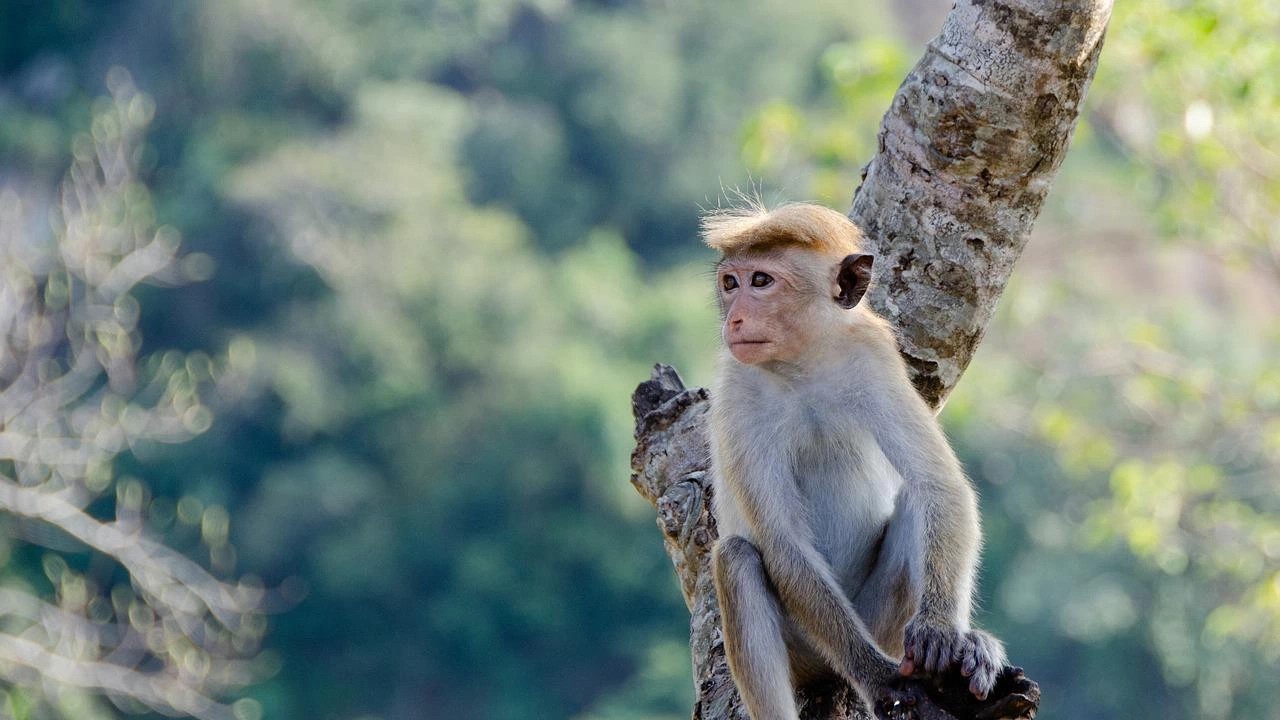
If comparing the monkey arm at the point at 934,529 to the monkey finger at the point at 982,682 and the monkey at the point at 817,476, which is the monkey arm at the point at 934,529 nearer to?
the monkey at the point at 817,476

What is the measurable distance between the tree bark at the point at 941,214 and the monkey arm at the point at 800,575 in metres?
0.27

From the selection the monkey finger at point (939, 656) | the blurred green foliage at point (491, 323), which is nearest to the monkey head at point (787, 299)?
the monkey finger at point (939, 656)

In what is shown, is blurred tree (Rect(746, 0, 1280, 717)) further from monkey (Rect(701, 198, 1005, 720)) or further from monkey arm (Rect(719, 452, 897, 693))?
monkey arm (Rect(719, 452, 897, 693))

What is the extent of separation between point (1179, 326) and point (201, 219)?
27437 millimetres

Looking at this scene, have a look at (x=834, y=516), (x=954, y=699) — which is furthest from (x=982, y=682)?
(x=834, y=516)

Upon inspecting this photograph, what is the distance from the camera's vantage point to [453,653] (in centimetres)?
4319

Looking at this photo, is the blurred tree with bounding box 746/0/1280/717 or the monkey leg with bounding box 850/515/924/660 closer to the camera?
the monkey leg with bounding box 850/515/924/660

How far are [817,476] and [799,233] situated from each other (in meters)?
0.77

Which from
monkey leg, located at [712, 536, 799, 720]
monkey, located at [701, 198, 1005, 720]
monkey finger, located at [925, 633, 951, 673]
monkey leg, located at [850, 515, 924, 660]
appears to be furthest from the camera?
monkey leg, located at [850, 515, 924, 660]

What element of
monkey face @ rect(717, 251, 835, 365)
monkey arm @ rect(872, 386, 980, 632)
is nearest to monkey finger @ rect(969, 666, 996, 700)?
monkey arm @ rect(872, 386, 980, 632)

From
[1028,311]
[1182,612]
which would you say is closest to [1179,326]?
[1182,612]

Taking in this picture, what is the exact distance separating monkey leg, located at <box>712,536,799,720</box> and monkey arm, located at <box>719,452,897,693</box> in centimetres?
6

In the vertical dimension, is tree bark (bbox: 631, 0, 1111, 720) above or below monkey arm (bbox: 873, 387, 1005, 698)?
above

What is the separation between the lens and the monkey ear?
478cm
